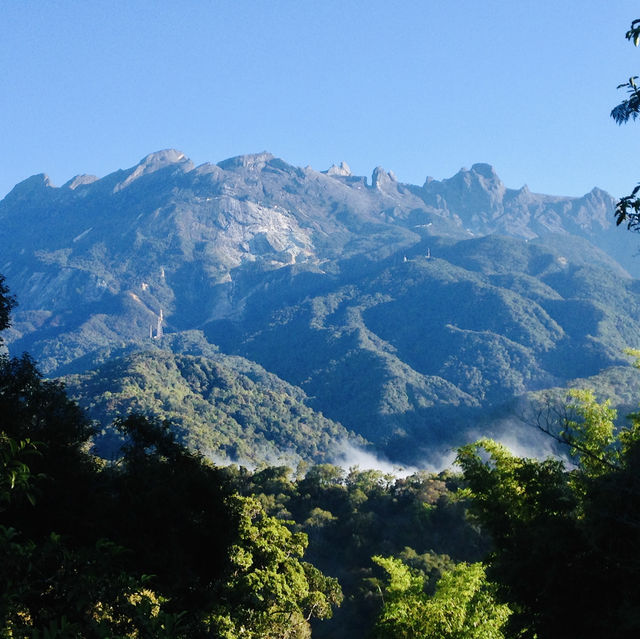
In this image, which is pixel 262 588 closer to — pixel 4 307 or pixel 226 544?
pixel 226 544

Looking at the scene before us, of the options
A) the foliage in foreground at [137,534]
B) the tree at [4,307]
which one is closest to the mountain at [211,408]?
the foliage in foreground at [137,534]

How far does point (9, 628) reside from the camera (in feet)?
15.5

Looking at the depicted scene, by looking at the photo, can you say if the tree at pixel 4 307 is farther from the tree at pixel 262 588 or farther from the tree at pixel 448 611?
the tree at pixel 448 611

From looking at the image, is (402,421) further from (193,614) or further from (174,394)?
(193,614)

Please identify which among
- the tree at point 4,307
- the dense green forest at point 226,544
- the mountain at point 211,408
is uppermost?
the mountain at point 211,408

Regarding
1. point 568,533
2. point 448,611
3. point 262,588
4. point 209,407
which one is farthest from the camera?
point 209,407

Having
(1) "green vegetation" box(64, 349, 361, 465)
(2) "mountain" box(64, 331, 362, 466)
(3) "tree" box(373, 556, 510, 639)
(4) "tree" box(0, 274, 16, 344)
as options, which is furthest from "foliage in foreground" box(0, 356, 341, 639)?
(2) "mountain" box(64, 331, 362, 466)

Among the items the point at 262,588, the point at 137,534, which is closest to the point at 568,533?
the point at 137,534

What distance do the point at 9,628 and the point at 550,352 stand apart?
686 feet

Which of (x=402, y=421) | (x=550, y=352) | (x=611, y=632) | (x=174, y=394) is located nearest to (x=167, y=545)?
(x=611, y=632)

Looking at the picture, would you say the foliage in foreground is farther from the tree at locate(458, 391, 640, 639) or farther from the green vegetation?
the green vegetation

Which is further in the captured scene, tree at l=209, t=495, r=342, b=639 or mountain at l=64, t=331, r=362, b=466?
mountain at l=64, t=331, r=362, b=466

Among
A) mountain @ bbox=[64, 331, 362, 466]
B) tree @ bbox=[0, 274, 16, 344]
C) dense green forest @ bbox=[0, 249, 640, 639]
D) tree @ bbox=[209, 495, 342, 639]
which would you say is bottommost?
tree @ bbox=[209, 495, 342, 639]

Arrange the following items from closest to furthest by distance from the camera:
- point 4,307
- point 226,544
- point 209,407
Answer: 1. point 4,307
2. point 226,544
3. point 209,407
